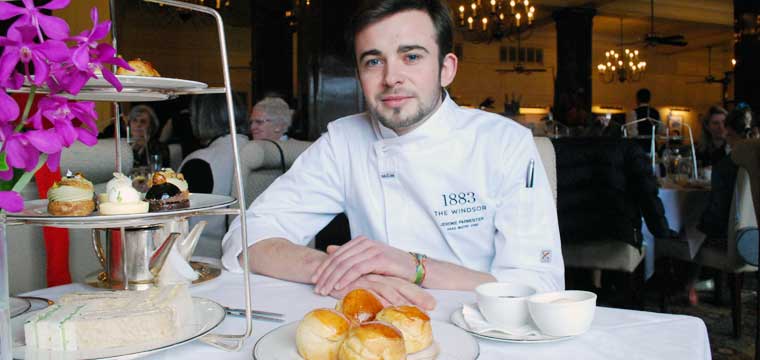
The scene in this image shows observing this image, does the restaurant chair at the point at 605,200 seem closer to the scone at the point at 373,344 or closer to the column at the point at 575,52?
the scone at the point at 373,344

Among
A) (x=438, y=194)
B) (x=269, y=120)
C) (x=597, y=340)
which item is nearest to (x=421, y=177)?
(x=438, y=194)

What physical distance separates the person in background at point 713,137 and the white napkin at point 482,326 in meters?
4.42

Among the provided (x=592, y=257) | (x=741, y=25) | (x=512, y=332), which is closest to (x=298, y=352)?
(x=512, y=332)

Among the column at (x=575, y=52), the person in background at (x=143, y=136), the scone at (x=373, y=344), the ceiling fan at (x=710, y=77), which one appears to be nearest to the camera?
the scone at (x=373, y=344)

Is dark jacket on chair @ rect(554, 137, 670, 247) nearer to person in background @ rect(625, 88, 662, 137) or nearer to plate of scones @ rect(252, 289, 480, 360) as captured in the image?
plate of scones @ rect(252, 289, 480, 360)

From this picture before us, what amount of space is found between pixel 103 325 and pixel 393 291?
1.61 ft

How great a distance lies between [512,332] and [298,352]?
29cm

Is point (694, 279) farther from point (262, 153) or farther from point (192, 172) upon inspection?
point (192, 172)

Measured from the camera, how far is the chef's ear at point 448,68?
1.65 m

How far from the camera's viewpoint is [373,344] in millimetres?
644

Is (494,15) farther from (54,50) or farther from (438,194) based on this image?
(54,50)

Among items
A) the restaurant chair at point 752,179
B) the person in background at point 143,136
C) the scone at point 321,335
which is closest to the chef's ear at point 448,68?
the scone at point 321,335

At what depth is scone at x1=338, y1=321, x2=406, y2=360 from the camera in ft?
2.11

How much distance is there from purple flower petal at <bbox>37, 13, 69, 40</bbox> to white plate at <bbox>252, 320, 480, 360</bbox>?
0.40 meters
